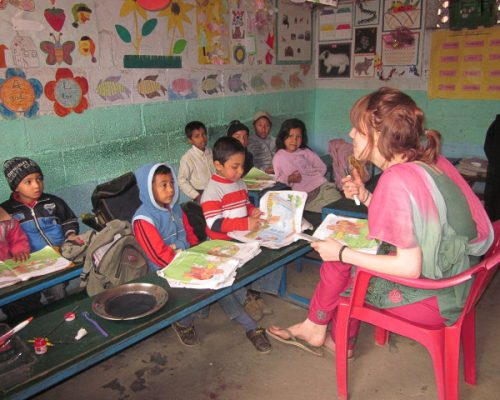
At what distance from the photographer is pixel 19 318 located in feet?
7.84

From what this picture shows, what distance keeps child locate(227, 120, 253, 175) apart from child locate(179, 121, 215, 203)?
1.03 ft

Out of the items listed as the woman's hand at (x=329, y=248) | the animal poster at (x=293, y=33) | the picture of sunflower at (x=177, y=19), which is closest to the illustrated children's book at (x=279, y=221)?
the woman's hand at (x=329, y=248)

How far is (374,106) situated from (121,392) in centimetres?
185

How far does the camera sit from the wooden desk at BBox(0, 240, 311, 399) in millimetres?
1362

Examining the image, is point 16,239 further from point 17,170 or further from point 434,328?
point 434,328

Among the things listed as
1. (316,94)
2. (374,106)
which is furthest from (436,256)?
(316,94)

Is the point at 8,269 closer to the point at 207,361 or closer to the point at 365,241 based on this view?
the point at 207,361

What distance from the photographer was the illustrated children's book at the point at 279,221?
2.35 meters

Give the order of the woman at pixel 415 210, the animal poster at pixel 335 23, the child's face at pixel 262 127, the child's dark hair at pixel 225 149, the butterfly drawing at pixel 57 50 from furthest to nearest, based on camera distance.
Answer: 1. the animal poster at pixel 335 23
2. the child's face at pixel 262 127
3. the butterfly drawing at pixel 57 50
4. the child's dark hair at pixel 225 149
5. the woman at pixel 415 210

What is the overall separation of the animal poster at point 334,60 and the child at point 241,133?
1657mm

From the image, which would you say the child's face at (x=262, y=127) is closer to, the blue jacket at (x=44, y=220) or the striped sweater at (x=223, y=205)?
the striped sweater at (x=223, y=205)

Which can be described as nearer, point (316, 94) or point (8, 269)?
point (8, 269)

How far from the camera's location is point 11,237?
265 cm

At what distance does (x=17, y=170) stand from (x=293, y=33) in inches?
141
